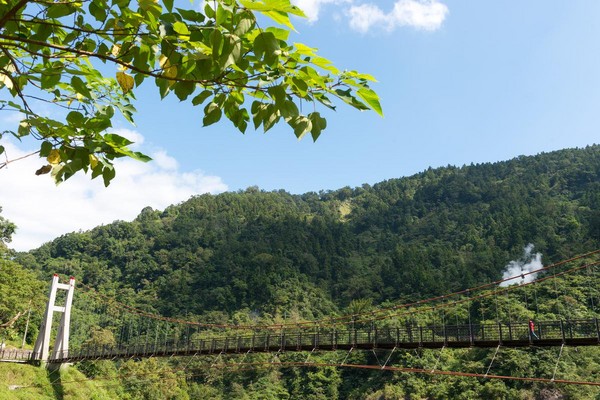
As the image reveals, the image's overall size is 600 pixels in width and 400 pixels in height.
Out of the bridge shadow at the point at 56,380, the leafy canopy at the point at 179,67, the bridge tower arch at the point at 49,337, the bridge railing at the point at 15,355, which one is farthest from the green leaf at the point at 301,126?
the bridge tower arch at the point at 49,337

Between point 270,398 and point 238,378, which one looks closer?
point 270,398

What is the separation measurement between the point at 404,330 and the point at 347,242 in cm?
5658

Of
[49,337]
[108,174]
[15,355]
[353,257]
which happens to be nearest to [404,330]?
[49,337]

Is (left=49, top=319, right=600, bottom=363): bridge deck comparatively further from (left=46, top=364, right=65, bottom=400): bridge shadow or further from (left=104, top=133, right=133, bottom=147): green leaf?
(left=104, top=133, right=133, bottom=147): green leaf

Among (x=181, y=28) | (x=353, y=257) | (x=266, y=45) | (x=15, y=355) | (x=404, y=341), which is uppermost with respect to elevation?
(x=353, y=257)

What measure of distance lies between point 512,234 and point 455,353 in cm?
3122

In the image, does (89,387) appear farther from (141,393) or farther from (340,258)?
(340,258)

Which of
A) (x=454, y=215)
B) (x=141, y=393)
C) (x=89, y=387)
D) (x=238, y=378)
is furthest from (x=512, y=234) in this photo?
(x=89, y=387)

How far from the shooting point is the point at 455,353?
30.4 metres

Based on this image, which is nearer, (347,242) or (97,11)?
(97,11)

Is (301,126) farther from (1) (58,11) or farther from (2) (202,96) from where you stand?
(1) (58,11)

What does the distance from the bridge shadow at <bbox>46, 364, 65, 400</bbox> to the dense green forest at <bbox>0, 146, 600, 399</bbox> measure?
20.7 feet

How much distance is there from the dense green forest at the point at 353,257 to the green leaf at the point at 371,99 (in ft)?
83.0

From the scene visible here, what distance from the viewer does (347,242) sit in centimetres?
7469
